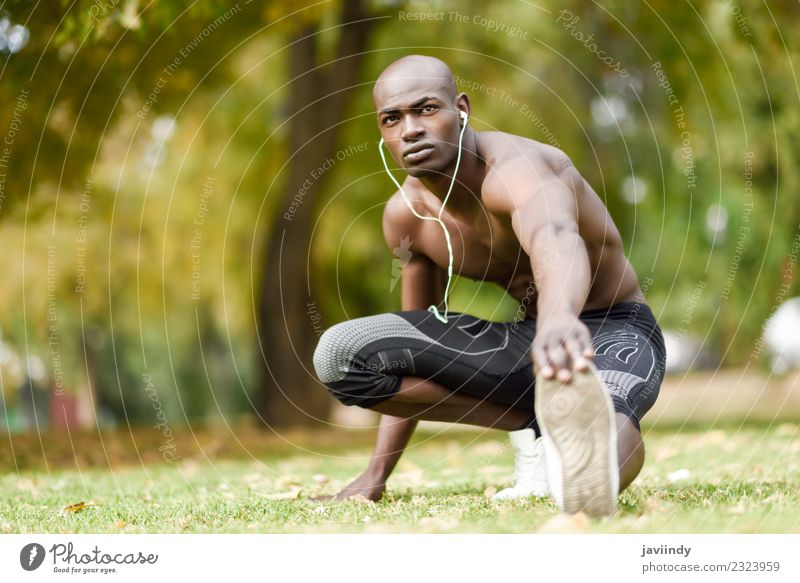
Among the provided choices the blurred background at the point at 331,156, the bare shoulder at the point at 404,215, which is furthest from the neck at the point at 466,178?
the blurred background at the point at 331,156

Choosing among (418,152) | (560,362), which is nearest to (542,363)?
(560,362)

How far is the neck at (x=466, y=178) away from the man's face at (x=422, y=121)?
0.28 feet

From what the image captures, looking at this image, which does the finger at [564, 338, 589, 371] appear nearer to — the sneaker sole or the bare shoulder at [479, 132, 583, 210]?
the sneaker sole

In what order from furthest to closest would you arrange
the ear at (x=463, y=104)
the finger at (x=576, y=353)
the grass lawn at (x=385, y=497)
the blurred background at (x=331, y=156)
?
the blurred background at (x=331, y=156)
the ear at (x=463, y=104)
the grass lawn at (x=385, y=497)
the finger at (x=576, y=353)

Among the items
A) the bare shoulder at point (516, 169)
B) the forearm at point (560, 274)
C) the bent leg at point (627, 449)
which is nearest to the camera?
the forearm at point (560, 274)

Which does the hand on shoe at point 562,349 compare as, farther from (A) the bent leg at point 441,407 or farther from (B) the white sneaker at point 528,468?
(B) the white sneaker at point 528,468

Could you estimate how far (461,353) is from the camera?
4445mm

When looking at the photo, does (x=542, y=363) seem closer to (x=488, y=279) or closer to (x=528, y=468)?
(x=528, y=468)

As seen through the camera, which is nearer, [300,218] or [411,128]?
[411,128]

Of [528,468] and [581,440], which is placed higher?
[581,440]

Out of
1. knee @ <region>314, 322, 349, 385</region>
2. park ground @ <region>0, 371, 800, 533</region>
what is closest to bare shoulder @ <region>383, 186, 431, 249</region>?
knee @ <region>314, 322, 349, 385</region>

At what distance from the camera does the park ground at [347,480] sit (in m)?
3.85

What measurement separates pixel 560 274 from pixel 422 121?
109 centimetres

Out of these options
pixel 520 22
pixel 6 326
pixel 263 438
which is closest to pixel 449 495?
pixel 263 438
